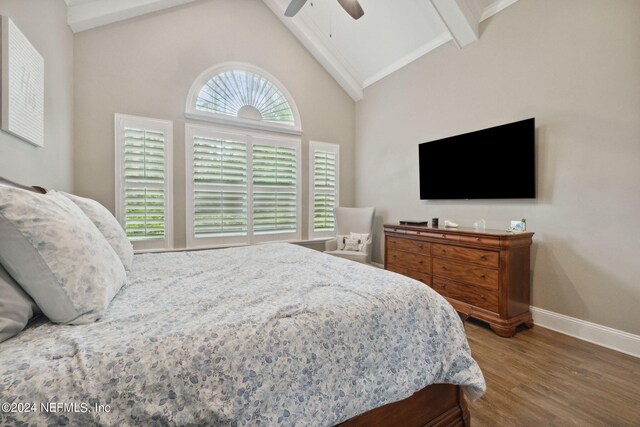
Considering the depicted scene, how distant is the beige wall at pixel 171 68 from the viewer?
2.97 metres

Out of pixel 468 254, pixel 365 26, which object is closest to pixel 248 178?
pixel 365 26

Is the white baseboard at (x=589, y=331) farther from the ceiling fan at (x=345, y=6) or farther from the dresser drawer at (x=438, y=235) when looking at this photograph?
the ceiling fan at (x=345, y=6)

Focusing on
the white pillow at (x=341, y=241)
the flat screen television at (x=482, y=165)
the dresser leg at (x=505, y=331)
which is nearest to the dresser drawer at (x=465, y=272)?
the dresser leg at (x=505, y=331)

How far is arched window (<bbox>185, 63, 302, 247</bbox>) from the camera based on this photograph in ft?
11.5

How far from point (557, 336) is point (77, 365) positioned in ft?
10.6

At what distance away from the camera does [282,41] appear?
4098 mm

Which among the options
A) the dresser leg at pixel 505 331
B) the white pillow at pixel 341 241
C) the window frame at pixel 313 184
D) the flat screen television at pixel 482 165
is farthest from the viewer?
the window frame at pixel 313 184

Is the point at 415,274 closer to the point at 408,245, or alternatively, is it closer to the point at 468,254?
the point at 408,245

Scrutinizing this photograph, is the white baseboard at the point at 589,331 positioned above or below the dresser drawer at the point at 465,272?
below

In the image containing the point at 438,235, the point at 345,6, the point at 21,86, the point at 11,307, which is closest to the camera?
the point at 11,307

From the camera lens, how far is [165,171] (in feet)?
10.8

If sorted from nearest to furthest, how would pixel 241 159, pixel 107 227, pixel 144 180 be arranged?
pixel 107 227, pixel 144 180, pixel 241 159

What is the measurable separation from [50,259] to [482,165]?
343cm

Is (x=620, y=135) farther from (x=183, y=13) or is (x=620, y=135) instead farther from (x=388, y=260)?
(x=183, y=13)
